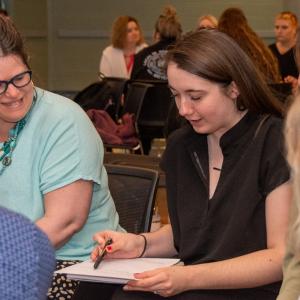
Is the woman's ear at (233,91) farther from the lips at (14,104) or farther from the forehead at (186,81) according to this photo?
the lips at (14,104)

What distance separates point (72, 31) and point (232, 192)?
10519mm

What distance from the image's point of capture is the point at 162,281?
6.89ft

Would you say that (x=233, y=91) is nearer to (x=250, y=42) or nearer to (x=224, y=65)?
(x=224, y=65)

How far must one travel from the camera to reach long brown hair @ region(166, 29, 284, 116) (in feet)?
7.42

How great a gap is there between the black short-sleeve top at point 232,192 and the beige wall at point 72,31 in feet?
32.4

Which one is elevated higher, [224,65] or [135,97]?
[224,65]

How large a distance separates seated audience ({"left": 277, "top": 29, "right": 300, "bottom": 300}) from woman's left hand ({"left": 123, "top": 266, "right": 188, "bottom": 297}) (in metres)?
0.43

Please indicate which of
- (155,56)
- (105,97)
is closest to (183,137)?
(105,97)

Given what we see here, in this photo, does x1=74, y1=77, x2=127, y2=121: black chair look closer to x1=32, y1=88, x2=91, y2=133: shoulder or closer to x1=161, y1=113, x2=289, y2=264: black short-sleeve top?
x1=32, y1=88, x2=91, y2=133: shoulder

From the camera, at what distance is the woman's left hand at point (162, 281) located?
2090mm

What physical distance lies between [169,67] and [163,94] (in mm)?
4264

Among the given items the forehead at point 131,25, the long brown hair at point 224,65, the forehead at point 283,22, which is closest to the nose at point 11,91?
the long brown hair at point 224,65


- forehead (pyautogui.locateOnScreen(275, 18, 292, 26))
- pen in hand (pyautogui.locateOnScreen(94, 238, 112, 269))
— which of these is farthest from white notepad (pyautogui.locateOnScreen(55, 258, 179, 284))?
forehead (pyautogui.locateOnScreen(275, 18, 292, 26))

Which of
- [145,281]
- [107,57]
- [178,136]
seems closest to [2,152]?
[178,136]
